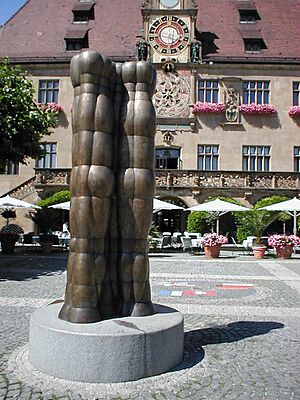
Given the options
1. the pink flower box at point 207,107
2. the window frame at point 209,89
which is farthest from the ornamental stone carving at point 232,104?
the window frame at point 209,89

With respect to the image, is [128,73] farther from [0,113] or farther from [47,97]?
[47,97]

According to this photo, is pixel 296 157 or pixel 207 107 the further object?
pixel 296 157

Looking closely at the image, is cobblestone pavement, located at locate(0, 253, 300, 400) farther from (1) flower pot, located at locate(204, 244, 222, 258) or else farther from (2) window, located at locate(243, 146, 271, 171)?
(2) window, located at locate(243, 146, 271, 171)

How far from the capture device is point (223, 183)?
27391 millimetres

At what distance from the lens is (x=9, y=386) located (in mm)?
4641

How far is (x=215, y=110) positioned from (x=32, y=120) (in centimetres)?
1714

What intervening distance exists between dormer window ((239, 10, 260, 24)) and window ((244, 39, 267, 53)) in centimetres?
295

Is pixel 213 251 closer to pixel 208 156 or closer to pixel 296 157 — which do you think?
pixel 208 156

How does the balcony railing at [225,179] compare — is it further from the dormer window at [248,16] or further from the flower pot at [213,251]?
the dormer window at [248,16]

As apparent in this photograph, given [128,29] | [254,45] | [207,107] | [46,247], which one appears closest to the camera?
[46,247]

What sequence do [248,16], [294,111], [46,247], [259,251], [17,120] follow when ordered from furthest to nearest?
[248,16], [294,111], [46,247], [259,251], [17,120]

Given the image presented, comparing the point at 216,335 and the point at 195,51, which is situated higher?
the point at 195,51

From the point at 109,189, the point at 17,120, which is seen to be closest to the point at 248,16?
the point at 17,120

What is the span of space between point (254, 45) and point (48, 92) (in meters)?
15.0
